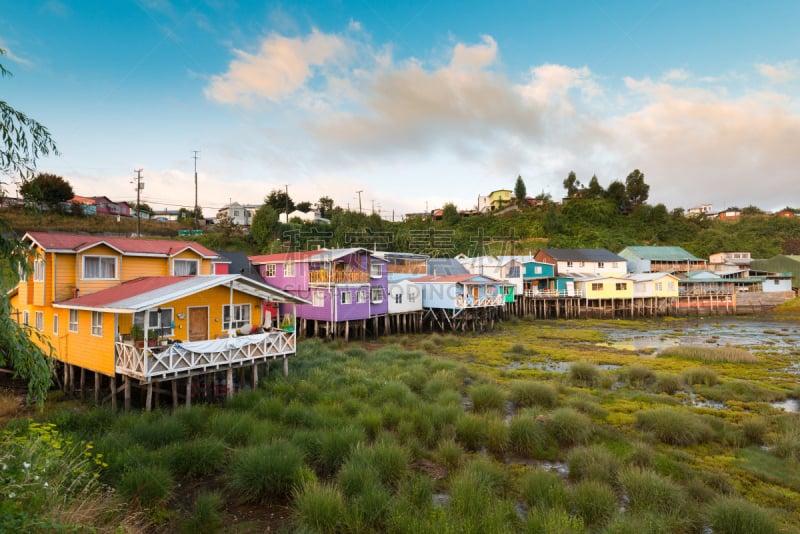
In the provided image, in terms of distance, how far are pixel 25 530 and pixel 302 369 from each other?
1419 cm

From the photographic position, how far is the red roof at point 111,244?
16703mm

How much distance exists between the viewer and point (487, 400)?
49.6 ft

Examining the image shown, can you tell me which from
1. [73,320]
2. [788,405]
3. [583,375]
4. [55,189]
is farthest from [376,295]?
[55,189]

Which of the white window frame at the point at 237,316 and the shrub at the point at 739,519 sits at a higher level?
the white window frame at the point at 237,316

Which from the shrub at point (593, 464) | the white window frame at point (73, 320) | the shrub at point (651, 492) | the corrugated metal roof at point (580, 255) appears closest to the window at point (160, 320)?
the white window frame at point (73, 320)

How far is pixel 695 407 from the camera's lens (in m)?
15.6

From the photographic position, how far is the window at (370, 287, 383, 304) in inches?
1345

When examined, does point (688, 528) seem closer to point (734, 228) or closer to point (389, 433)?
point (389, 433)

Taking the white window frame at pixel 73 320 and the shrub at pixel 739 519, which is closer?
the shrub at pixel 739 519

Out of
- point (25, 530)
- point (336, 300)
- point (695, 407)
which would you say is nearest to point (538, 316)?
point (336, 300)

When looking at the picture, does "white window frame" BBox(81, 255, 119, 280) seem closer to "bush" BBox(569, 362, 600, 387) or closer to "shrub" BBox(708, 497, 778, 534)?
"bush" BBox(569, 362, 600, 387)

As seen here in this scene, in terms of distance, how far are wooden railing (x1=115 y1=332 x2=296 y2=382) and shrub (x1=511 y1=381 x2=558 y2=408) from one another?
32.0 feet

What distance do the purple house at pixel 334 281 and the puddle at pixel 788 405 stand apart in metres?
24.0

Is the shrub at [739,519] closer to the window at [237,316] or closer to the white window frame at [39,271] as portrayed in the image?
the window at [237,316]
